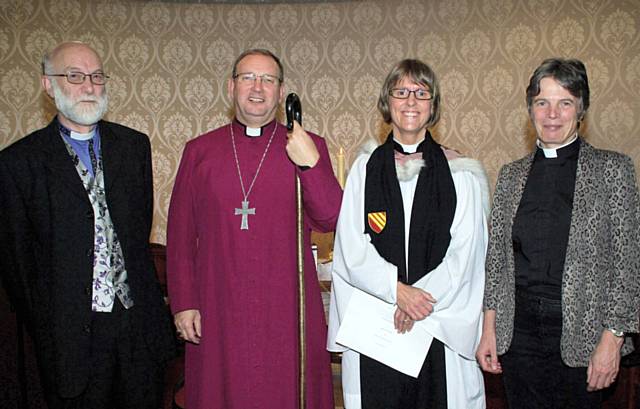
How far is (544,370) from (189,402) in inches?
60.6

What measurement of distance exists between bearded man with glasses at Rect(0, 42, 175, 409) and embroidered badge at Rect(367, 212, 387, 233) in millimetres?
946

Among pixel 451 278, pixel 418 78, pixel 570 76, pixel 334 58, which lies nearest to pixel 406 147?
pixel 418 78

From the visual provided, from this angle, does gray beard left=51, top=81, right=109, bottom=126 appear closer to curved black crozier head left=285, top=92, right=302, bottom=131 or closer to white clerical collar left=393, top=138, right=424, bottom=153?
curved black crozier head left=285, top=92, right=302, bottom=131

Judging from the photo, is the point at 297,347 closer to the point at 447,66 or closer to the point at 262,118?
the point at 262,118

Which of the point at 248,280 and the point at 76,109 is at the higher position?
the point at 76,109

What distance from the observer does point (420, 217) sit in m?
2.43

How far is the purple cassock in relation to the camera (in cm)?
271

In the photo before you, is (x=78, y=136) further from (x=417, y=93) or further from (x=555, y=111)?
(x=555, y=111)

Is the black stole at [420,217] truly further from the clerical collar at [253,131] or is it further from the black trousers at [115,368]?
the black trousers at [115,368]

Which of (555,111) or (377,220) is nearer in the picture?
(555,111)

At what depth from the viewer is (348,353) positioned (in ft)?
8.36

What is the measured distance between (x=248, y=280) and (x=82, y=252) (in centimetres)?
71

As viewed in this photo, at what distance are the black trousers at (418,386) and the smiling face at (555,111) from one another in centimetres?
92

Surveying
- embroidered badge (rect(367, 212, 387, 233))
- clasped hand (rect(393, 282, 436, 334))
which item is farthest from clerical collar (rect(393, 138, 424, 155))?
clasped hand (rect(393, 282, 436, 334))
